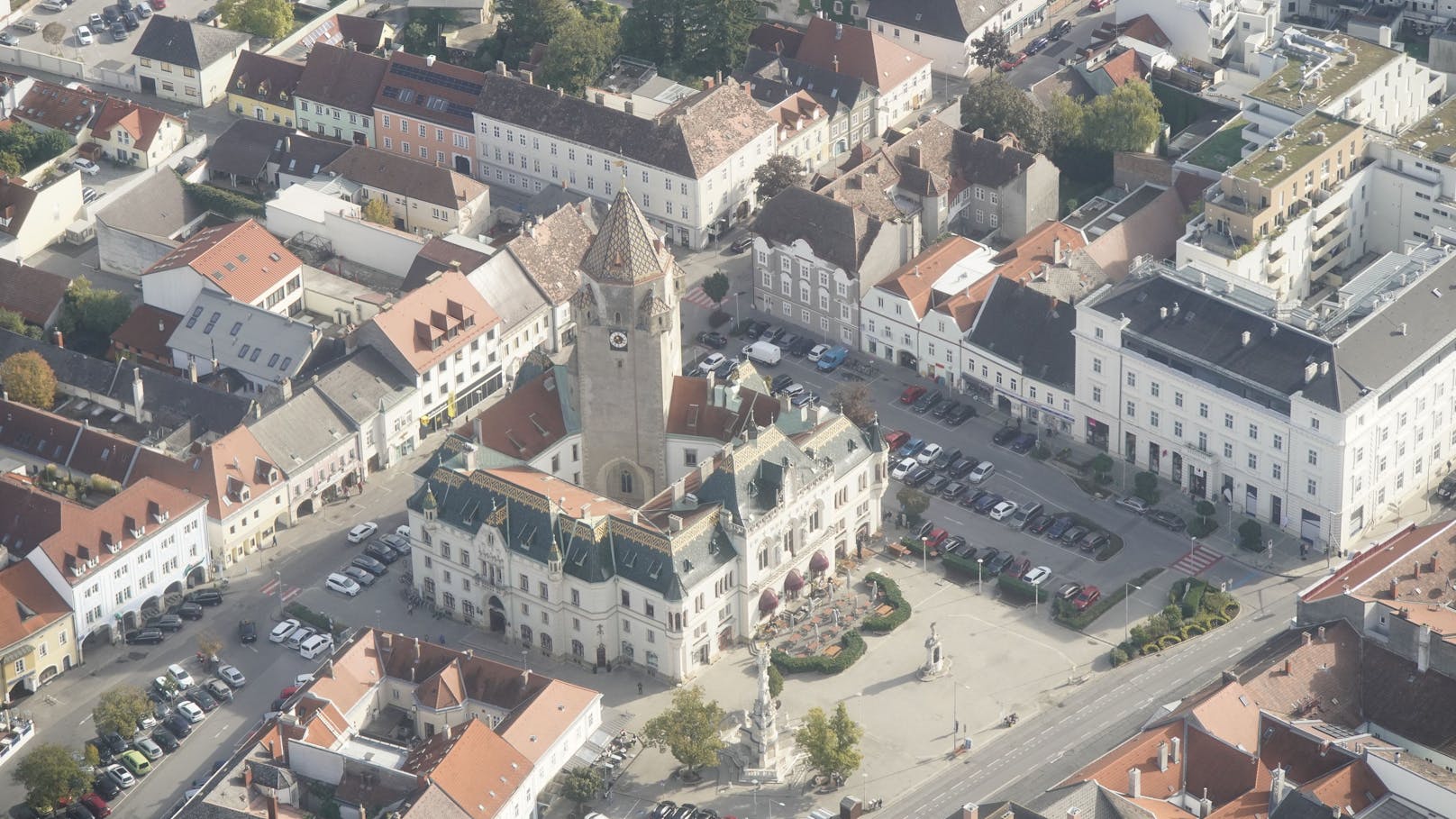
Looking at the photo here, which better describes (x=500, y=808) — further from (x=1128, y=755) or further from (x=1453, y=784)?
(x=1453, y=784)

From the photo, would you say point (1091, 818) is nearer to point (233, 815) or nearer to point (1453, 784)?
point (1453, 784)

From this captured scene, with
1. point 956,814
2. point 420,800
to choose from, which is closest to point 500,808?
point 420,800

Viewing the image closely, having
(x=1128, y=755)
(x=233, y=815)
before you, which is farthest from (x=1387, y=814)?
(x=233, y=815)

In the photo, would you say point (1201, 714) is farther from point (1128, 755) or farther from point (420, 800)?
point (420, 800)

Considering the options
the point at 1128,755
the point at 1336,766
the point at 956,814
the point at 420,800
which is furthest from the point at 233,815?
the point at 1336,766

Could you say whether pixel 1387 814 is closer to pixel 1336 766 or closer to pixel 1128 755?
pixel 1336 766

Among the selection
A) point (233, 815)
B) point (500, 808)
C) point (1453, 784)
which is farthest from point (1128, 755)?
point (233, 815)
